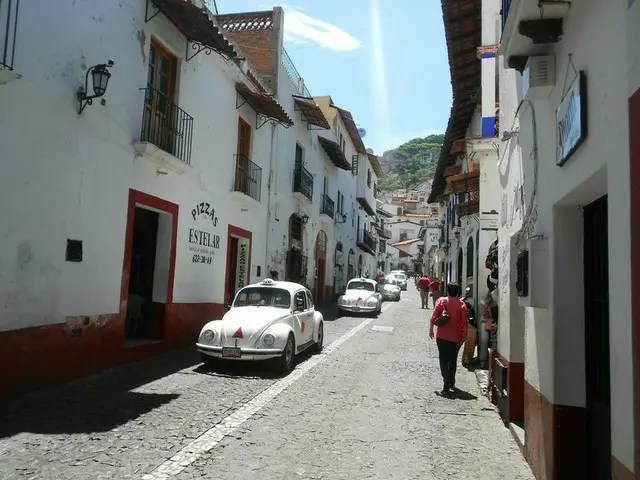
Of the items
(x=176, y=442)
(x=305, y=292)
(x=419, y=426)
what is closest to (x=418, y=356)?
(x=305, y=292)

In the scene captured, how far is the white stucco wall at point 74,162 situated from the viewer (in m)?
6.68

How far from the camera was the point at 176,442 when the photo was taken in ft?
17.2

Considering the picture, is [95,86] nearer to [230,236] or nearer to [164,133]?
[164,133]

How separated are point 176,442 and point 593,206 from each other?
14.3ft

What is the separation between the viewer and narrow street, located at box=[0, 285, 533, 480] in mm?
4688

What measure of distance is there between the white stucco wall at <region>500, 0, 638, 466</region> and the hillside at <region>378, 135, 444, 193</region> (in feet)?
349

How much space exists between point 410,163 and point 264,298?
376 feet

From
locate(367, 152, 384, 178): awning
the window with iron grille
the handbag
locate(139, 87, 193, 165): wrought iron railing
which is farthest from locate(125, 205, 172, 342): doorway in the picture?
locate(367, 152, 384, 178): awning

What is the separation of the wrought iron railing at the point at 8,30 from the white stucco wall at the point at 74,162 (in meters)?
0.20

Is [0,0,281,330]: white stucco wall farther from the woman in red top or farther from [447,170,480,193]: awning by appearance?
[447,170,480,193]: awning

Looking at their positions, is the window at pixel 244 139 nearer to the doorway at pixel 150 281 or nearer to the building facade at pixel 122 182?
the building facade at pixel 122 182

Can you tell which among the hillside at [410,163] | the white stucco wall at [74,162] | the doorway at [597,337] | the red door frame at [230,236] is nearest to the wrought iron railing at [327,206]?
the red door frame at [230,236]

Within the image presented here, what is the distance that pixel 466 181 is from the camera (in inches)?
478

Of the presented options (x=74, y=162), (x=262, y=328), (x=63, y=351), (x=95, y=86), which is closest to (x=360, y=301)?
(x=262, y=328)
